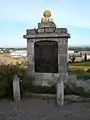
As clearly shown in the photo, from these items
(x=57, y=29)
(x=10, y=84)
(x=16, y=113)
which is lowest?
(x=16, y=113)

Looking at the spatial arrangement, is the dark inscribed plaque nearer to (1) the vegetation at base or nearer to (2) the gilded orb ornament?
(1) the vegetation at base

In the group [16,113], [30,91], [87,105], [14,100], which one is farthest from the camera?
[30,91]

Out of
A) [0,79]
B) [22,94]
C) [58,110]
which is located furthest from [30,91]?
[58,110]

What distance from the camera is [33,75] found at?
40.0 ft

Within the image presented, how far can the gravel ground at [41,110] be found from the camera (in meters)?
8.04

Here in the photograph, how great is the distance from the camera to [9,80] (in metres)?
10.3

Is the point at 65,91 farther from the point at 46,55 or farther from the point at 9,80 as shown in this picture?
the point at 9,80

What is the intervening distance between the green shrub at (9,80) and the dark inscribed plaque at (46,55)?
108 cm

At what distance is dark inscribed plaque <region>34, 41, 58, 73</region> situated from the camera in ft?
39.3

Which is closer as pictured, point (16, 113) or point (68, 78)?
point (16, 113)

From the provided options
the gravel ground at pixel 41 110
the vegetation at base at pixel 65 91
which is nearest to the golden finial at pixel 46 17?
the vegetation at base at pixel 65 91

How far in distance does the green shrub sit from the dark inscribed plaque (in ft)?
3.53

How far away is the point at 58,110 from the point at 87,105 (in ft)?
4.16

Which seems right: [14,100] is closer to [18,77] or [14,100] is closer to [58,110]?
[18,77]
